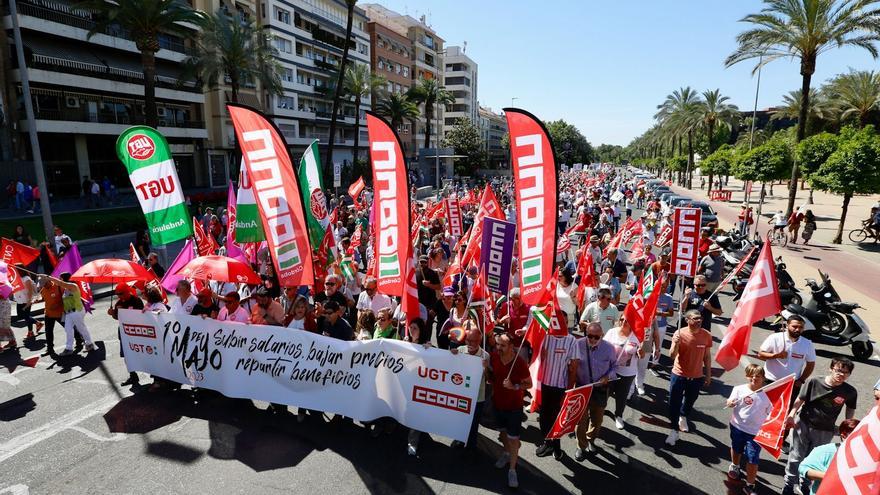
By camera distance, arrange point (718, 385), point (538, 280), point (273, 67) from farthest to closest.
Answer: point (273, 67) < point (718, 385) < point (538, 280)

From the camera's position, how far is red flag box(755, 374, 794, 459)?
16.0 feet

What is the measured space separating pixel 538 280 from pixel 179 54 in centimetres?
4057

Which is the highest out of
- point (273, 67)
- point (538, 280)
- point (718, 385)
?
point (273, 67)

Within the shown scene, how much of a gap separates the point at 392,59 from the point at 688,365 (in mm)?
66760

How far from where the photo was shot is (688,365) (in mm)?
5891

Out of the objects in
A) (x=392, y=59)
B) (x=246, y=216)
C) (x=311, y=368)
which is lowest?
(x=311, y=368)

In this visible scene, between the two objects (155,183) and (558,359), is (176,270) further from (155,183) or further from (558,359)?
(558,359)

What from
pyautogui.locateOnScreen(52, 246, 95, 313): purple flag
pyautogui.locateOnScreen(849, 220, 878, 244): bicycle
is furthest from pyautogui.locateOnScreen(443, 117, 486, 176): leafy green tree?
pyautogui.locateOnScreen(52, 246, 95, 313): purple flag

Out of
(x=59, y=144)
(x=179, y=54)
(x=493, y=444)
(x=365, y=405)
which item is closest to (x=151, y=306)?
(x=365, y=405)

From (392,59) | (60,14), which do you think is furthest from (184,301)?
(392,59)

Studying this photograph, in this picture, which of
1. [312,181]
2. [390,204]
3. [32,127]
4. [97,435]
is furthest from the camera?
[32,127]

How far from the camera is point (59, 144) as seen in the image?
1238 inches

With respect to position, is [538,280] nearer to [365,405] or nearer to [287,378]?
[365,405]

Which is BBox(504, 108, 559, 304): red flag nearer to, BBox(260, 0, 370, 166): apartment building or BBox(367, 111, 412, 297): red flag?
BBox(367, 111, 412, 297): red flag
